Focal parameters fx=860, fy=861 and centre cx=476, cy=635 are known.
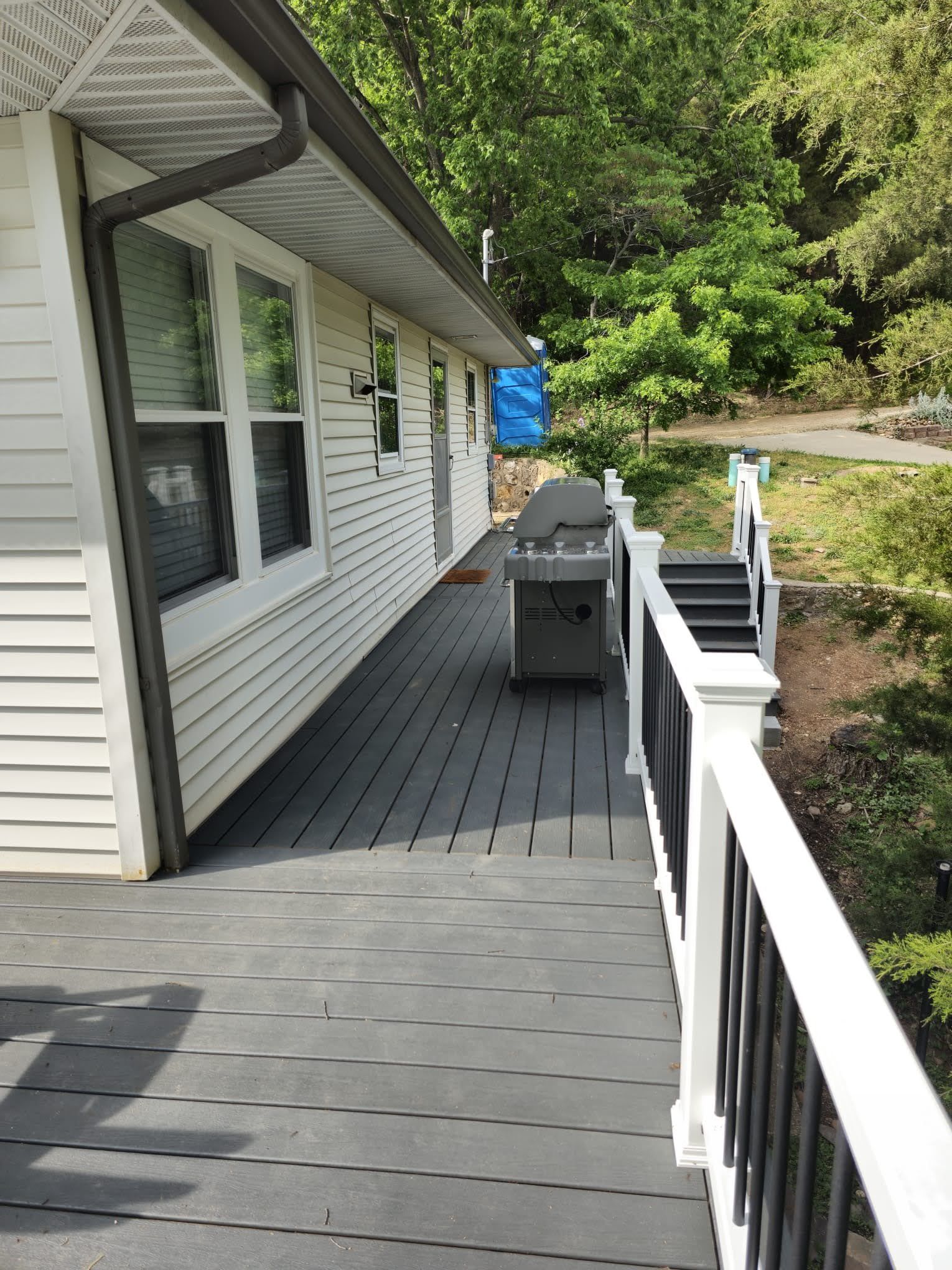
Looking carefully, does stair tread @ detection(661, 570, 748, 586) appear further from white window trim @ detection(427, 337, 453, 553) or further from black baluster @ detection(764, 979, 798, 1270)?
black baluster @ detection(764, 979, 798, 1270)

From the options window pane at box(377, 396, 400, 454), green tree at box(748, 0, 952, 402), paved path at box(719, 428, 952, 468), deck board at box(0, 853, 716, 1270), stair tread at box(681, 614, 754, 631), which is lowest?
stair tread at box(681, 614, 754, 631)

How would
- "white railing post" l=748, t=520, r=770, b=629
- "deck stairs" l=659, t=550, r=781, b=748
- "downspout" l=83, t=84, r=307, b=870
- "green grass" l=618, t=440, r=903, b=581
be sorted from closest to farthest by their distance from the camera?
"downspout" l=83, t=84, r=307, b=870 < "white railing post" l=748, t=520, r=770, b=629 < "deck stairs" l=659, t=550, r=781, b=748 < "green grass" l=618, t=440, r=903, b=581

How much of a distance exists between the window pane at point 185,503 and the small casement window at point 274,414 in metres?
0.39

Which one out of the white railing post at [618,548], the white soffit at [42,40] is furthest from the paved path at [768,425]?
the white soffit at [42,40]

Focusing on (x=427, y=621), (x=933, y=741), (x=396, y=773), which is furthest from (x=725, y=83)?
(x=396, y=773)

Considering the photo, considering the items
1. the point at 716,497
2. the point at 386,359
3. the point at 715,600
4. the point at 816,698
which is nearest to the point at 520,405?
the point at 716,497

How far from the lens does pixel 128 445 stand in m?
2.61

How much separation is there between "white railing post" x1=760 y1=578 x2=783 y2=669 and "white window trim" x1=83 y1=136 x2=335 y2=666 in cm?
401

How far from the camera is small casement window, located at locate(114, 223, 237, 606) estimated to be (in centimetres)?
293

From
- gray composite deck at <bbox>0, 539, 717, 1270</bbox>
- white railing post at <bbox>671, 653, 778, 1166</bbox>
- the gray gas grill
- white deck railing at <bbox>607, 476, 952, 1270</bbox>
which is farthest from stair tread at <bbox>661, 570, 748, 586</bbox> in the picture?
white railing post at <bbox>671, 653, 778, 1166</bbox>

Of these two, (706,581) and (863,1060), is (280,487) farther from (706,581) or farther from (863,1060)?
(706,581)

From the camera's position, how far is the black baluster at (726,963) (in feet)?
4.90

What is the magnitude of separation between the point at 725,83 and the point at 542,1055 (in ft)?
71.6

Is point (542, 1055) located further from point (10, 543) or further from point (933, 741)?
point (933, 741)
